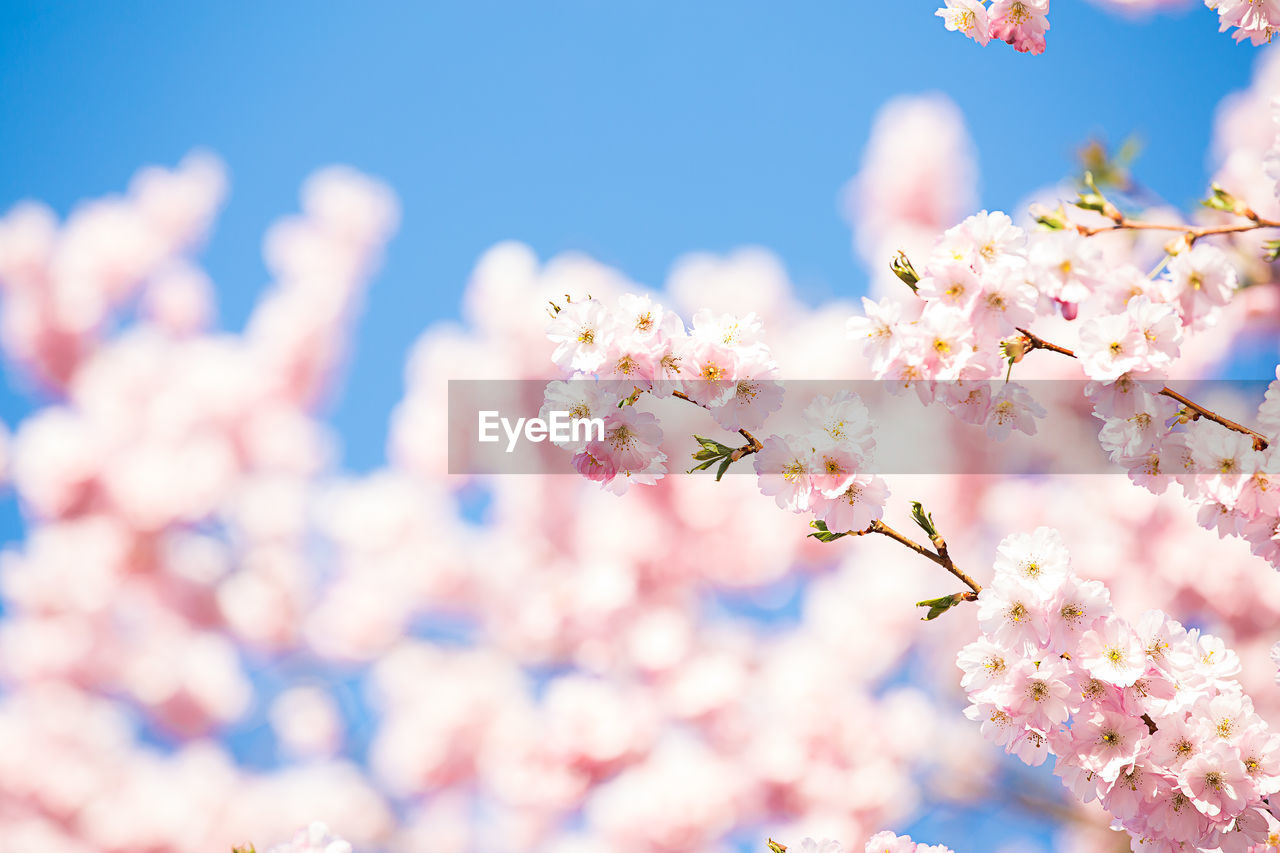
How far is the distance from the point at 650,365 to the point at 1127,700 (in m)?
0.92

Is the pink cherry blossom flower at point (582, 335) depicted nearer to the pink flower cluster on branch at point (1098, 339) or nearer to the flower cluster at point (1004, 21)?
the pink flower cluster on branch at point (1098, 339)

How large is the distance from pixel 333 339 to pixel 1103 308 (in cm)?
670

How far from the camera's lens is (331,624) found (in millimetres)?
5781

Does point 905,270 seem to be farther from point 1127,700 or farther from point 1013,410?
point 1127,700

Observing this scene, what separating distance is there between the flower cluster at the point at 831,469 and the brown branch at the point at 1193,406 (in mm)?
272

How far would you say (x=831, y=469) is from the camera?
1.33m

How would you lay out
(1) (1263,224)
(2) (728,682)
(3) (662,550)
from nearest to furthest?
(1) (1263,224)
(2) (728,682)
(3) (662,550)

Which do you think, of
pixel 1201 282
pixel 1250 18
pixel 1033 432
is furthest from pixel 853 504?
pixel 1250 18

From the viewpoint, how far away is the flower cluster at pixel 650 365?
1324 mm

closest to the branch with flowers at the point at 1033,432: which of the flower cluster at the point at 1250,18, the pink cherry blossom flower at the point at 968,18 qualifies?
the flower cluster at the point at 1250,18

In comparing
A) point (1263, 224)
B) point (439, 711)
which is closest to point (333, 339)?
point (439, 711)

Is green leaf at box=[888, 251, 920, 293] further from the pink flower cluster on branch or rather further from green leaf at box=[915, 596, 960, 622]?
green leaf at box=[915, 596, 960, 622]

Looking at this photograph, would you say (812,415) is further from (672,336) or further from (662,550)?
(662,550)

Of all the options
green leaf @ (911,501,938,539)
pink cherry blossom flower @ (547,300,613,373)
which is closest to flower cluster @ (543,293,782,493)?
pink cherry blossom flower @ (547,300,613,373)
